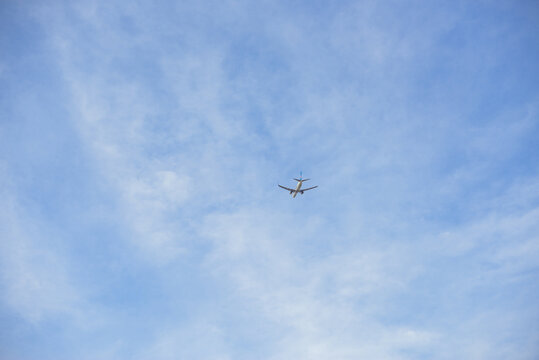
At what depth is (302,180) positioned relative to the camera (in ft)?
384
